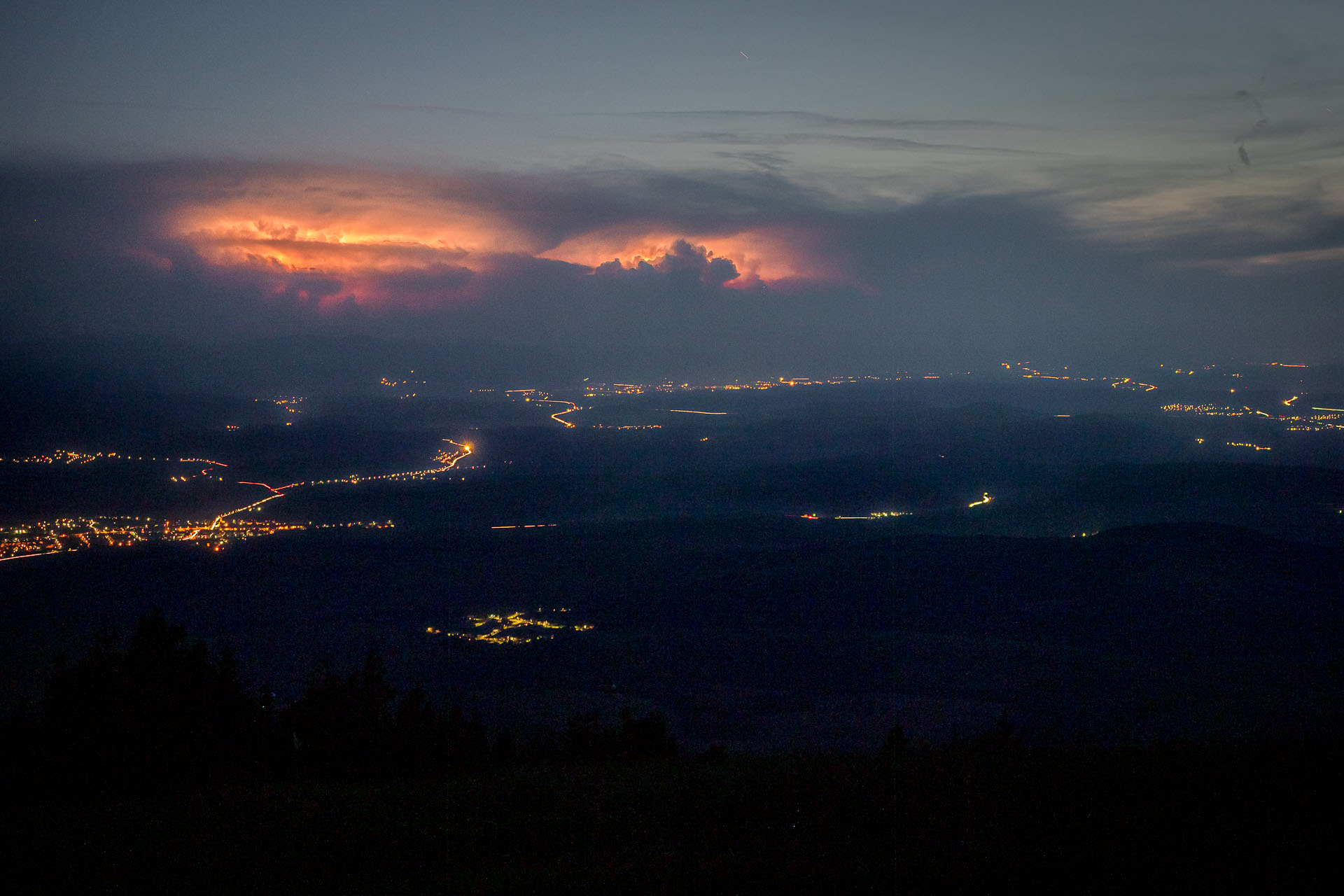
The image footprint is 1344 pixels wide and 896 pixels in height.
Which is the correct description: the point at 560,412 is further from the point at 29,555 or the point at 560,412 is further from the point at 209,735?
the point at 209,735

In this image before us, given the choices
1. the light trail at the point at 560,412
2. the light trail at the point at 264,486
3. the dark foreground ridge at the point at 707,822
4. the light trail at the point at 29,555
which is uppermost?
the light trail at the point at 560,412

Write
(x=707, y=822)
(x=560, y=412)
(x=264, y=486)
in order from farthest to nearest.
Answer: (x=560, y=412)
(x=264, y=486)
(x=707, y=822)

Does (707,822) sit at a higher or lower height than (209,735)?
higher

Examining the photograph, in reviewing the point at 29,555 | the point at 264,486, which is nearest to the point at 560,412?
the point at 264,486

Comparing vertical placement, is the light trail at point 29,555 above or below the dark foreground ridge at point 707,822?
below

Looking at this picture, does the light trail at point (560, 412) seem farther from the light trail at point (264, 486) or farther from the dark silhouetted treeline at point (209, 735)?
the dark silhouetted treeline at point (209, 735)

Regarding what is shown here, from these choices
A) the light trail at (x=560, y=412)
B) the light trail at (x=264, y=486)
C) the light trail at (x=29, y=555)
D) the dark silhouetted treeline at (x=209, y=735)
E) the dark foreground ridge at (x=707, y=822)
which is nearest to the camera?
the dark foreground ridge at (x=707, y=822)

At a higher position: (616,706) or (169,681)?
(169,681)

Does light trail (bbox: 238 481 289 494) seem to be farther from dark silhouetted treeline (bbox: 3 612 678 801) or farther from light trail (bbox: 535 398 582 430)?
dark silhouetted treeline (bbox: 3 612 678 801)

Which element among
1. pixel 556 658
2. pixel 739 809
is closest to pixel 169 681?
pixel 739 809

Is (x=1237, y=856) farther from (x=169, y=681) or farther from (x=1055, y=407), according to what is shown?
(x=1055, y=407)

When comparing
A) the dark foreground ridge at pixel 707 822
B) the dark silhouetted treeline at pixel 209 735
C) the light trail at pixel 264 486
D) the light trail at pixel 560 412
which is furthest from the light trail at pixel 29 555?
the light trail at pixel 560 412
